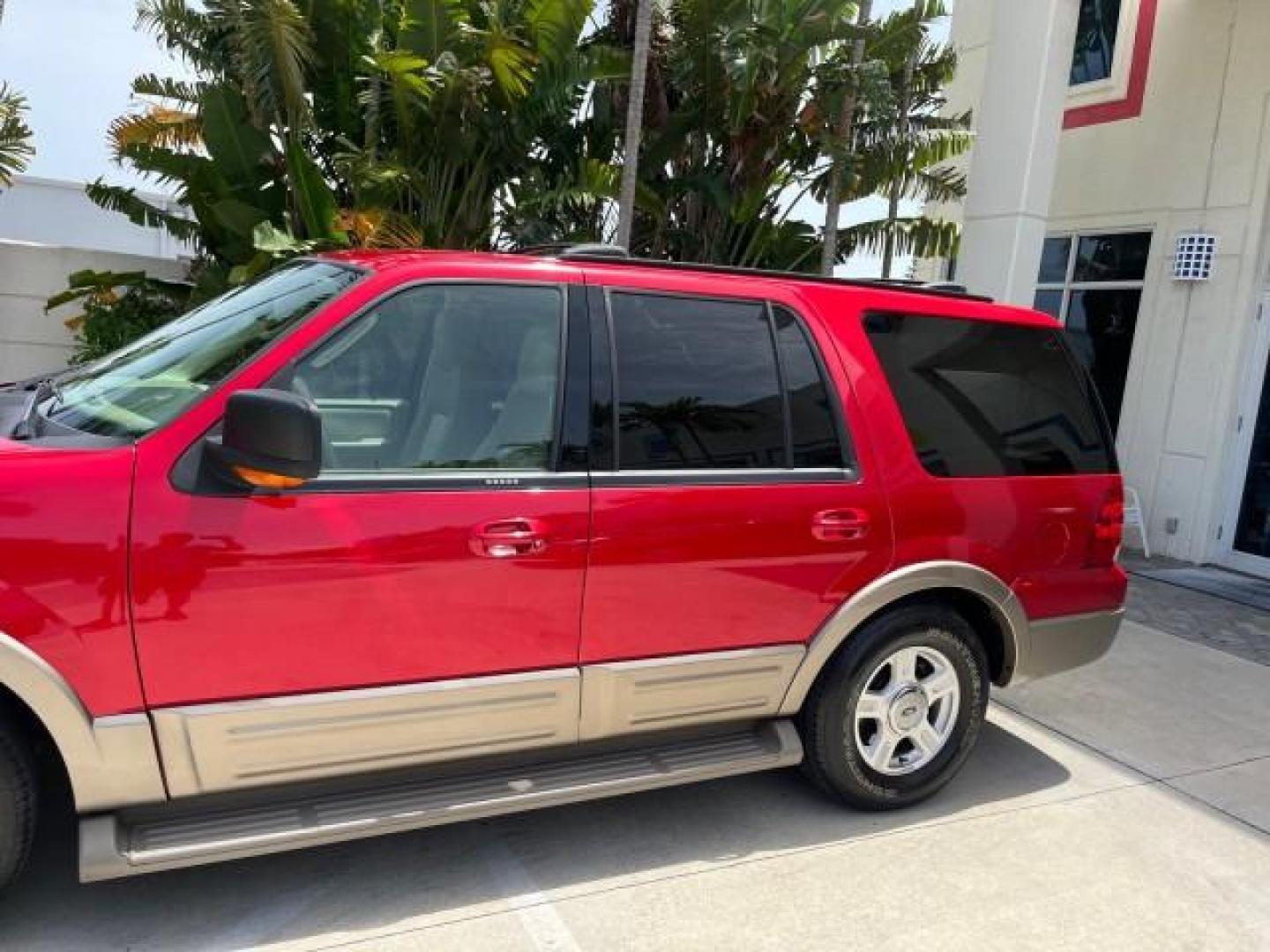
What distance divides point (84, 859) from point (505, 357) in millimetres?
1739

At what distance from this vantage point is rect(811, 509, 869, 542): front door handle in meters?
3.43

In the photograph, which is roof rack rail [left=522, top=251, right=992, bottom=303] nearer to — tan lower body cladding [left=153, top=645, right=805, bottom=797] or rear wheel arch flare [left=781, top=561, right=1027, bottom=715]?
rear wheel arch flare [left=781, top=561, right=1027, bottom=715]

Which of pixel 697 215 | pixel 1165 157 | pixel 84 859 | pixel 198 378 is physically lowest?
pixel 84 859

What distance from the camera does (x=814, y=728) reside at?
3.62 metres

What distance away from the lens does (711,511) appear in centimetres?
324

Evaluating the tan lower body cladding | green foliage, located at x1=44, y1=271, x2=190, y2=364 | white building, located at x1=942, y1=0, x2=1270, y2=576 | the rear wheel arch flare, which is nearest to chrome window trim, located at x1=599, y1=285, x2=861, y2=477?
the rear wheel arch flare

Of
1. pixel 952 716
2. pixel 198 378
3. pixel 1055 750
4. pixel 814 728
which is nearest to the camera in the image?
pixel 198 378

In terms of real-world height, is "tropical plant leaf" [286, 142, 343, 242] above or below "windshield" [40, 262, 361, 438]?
above

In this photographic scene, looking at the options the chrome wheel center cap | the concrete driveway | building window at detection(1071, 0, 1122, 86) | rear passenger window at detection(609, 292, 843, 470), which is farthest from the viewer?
building window at detection(1071, 0, 1122, 86)

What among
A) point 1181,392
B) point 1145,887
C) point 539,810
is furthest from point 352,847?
point 1181,392

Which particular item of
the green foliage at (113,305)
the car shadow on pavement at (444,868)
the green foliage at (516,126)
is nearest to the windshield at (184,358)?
the car shadow on pavement at (444,868)

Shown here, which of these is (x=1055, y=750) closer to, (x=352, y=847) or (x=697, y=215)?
(x=352, y=847)

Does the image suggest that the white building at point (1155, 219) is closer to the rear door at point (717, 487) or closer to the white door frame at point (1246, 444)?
the white door frame at point (1246, 444)

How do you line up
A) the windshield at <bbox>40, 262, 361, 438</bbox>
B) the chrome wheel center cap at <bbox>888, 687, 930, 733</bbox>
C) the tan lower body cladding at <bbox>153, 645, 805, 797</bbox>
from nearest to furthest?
the tan lower body cladding at <bbox>153, 645, 805, 797</bbox>
the windshield at <bbox>40, 262, 361, 438</bbox>
the chrome wheel center cap at <bbox>888, 687, 930, 733</bbox>
